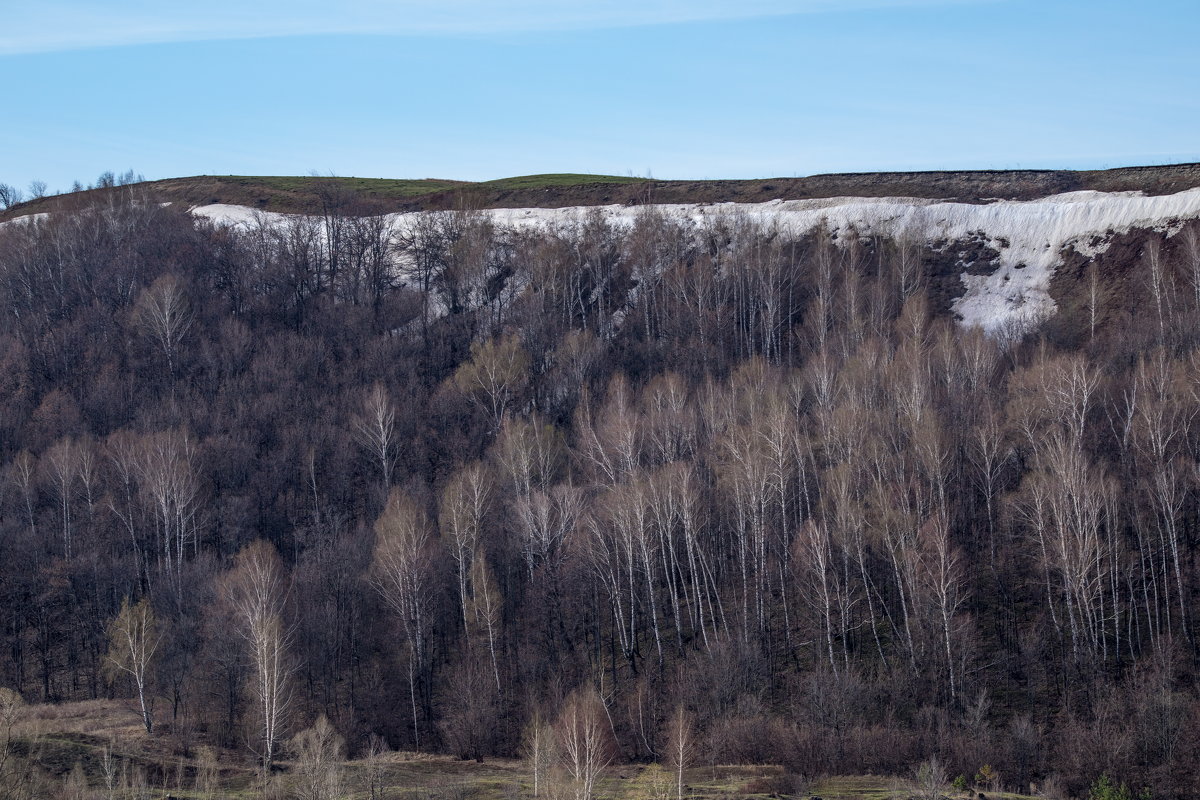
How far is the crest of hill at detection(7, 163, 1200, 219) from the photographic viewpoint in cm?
8962

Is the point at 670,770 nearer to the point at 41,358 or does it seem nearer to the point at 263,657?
the point at 263,657

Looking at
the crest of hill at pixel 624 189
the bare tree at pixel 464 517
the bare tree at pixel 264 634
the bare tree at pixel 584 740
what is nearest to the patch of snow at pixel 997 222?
the crest of hill at pixel 624 189

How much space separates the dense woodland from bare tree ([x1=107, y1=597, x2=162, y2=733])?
0.89ft

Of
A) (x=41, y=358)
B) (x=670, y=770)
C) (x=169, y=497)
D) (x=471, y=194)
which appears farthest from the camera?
(x=471, y=194)

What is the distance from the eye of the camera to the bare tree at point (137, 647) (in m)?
44.3

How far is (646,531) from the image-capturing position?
53156 mm

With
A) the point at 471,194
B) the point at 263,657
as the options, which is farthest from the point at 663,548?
the point at 471,194

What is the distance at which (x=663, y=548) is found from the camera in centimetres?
5366

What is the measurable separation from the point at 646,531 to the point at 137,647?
2416 cm

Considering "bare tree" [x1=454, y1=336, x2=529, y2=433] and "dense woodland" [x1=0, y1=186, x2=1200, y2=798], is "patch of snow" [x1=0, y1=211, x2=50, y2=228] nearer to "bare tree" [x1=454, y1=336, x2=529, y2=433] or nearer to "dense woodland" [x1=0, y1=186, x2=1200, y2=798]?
"dense woodland" [x1=0, y1=186, x2=1200, y2=798]

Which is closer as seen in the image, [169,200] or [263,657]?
[263,657]

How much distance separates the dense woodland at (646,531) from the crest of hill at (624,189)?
53.1 ft

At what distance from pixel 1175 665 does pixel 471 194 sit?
78192 millimetres

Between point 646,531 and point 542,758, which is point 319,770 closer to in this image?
point 542,758
